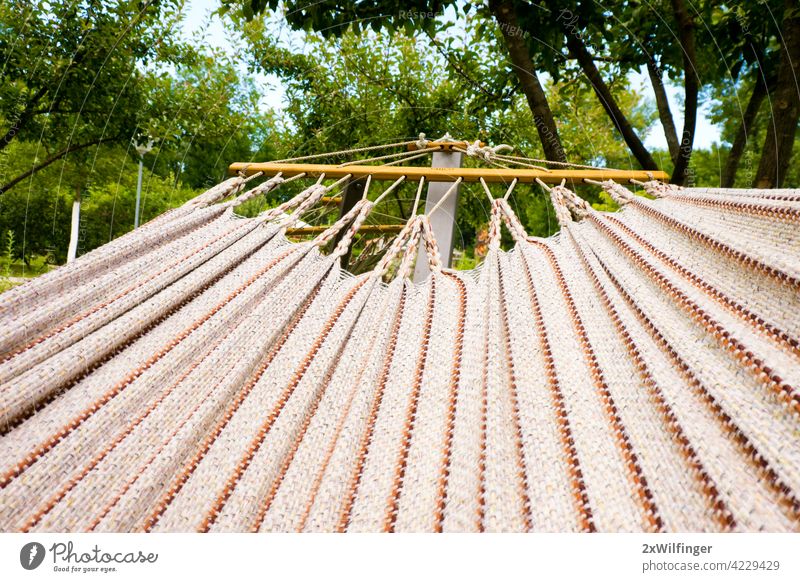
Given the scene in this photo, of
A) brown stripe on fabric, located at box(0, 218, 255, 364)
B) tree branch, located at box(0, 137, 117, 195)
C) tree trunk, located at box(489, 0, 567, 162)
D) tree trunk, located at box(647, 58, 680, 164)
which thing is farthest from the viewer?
tree branch, located at box(0, 137, 117, 195)

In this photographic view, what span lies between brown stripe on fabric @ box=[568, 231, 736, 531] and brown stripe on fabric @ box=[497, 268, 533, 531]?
0.11 metres

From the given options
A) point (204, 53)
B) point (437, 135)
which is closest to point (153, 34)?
point (204, 53)

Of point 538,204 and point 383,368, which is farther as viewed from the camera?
point 538,204

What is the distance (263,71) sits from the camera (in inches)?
79.0

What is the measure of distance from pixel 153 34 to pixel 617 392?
210cm

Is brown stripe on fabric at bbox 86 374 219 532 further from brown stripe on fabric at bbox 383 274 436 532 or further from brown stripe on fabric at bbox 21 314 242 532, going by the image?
brown stripe on fabric at bbox 383 274 436 532

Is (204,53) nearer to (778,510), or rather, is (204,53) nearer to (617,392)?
(617,392)

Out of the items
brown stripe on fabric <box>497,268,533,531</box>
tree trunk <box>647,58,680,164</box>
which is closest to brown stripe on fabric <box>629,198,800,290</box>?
brown stripe on fabric <box>497,268,533,531</box>

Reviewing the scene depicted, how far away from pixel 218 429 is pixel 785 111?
4.74 ft

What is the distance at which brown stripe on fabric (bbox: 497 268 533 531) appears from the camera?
1.23ft

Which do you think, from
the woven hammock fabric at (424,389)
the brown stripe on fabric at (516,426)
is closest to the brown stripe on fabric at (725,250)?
the woven hammock fabric at (424,389)

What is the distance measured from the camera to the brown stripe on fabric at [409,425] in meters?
0.40

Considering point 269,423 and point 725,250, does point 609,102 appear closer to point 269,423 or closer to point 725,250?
point 725,250
